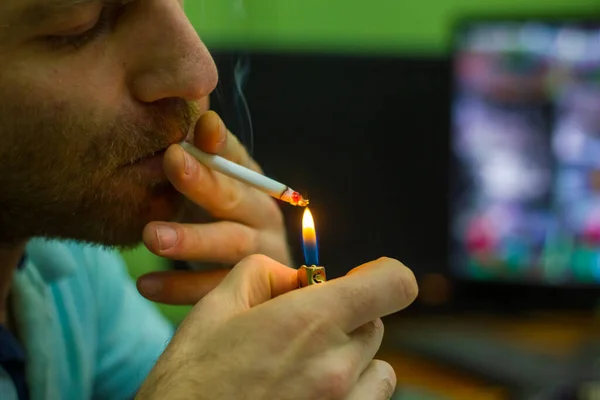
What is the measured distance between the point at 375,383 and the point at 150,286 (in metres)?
0.33

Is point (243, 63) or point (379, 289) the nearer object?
point (379, 289)

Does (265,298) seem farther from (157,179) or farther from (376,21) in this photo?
(376,21)

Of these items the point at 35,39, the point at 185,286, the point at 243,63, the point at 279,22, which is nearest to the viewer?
the point at 35,39

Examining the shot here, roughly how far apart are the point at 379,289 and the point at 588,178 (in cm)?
103

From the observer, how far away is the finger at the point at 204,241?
73cm

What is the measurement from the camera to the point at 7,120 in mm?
669

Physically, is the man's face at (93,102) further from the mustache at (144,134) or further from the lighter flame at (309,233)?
the lighter flame at (309,233)

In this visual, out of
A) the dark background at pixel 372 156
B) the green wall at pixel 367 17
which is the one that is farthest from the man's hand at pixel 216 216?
the green wall at pixel 367 17

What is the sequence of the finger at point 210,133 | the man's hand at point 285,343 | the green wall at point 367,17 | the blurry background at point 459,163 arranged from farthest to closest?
the green wall at point 367,17 → the blurry background at point 459,163 → the finger at point 210,133 → the man's hand at point 285,343

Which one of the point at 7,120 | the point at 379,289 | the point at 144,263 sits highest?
the point at 7,120

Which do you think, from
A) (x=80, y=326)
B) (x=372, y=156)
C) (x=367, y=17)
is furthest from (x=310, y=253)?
(x=367, y=17)

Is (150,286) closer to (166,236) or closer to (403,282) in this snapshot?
(166,236)

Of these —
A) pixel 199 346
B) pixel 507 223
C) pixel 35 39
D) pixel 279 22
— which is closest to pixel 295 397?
pixel 199 346

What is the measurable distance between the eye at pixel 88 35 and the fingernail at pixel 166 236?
21 cm
